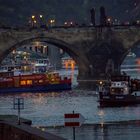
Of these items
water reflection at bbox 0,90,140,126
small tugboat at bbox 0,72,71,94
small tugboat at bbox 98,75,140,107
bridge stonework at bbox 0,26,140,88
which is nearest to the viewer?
water reflection at bbox 0,90,140,126

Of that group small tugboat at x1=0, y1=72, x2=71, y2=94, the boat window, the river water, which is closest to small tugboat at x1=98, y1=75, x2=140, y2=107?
the boat window

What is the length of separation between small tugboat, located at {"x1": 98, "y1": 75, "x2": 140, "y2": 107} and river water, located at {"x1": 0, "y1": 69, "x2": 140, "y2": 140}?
42.2 inches

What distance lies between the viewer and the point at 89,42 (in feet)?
385

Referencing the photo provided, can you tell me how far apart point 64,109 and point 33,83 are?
31.1m

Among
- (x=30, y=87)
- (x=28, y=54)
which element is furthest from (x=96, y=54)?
(x=28, y=54)

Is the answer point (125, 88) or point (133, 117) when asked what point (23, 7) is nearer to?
point (125, 88)

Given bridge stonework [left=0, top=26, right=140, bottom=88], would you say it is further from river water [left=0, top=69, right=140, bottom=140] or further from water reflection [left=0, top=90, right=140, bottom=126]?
water reflection [left=0, top=90, right=140, bottom=126]

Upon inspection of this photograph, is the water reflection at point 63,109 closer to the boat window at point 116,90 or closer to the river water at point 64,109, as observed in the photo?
the river water at point 64,109

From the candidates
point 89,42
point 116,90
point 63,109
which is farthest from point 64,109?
point 89,42

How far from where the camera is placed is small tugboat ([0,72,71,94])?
9944 cm

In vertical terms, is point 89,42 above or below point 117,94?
above

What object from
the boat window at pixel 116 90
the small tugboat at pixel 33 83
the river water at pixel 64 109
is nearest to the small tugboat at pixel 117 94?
the boat window at pixel 116 90

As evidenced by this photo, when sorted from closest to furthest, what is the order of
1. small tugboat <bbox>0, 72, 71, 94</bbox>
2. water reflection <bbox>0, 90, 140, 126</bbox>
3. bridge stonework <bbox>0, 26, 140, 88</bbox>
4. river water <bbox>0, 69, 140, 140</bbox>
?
1. river water <bbox>0, 69, 140, 140</bbox>
2. water reflection <bbox>0, 90, 140, 126</bbox>
3. small tugboat <bbox>0, 72, 71, 94</bbox>
4. bridge stonework <bbox>0, 26, 140, 88</bbox>

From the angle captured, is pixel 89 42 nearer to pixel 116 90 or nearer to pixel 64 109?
pixel 116 90
